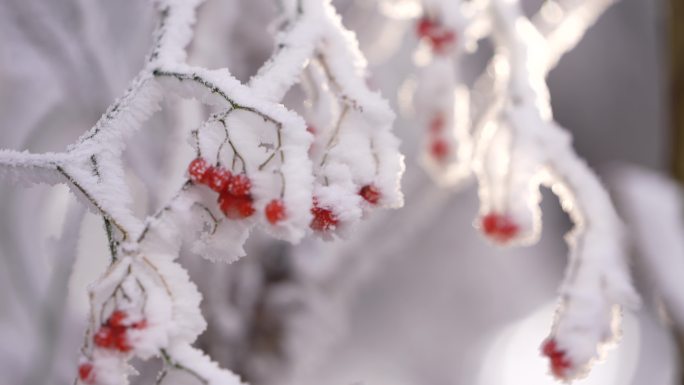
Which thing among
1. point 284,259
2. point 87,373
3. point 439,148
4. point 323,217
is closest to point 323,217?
point 323,217

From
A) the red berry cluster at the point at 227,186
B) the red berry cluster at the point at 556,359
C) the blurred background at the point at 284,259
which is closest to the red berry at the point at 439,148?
the blurred background at the point at 284,259

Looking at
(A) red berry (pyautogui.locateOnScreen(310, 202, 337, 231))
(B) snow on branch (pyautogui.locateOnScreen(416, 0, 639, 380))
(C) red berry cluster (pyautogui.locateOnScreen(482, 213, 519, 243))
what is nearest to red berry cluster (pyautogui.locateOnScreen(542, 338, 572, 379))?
(B) snow on branch (pyautogui.locateOnScreen(416, 0, 639, 380))

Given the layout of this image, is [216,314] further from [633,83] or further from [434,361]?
[633,83]

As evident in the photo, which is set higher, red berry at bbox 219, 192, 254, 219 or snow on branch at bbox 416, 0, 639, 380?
snow on branch at bbox 416, 0, 639, 380

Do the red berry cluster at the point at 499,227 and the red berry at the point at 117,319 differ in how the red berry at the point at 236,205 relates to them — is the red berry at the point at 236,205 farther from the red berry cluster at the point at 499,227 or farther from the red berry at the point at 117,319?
the red berry cluster at the point at 499,227

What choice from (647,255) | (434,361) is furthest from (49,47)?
(434,361)

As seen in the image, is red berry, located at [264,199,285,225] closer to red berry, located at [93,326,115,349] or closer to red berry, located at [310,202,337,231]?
red berry, located at [310,202,337,231]

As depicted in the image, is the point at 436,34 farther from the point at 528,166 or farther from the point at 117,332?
the point at 117,332

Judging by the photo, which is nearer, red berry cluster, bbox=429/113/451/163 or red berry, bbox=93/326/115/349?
red berry, bbox=93/326/115/349
